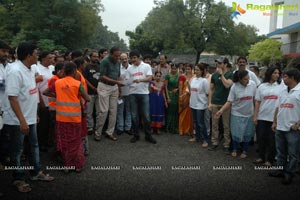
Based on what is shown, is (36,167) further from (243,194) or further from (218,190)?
(243,194)

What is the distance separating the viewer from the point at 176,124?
7.44 metres

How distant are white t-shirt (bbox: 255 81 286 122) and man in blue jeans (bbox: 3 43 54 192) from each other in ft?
12.3

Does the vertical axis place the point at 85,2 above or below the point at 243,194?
above

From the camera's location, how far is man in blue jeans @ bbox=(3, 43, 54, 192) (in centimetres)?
350

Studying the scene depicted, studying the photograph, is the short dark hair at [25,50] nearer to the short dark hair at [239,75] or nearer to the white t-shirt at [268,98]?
the short dark hair at [239,75]

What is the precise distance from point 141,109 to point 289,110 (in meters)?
3.20

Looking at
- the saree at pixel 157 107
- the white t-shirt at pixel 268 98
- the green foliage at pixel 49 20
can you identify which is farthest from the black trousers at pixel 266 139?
the green foliage at pixel 49 20

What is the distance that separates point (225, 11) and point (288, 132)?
127 feet

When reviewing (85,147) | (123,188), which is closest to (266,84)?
(123,188)

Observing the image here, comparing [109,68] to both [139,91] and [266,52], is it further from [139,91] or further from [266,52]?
[266,52]

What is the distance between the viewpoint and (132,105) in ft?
21.3

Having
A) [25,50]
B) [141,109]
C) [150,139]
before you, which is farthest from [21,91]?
[150,139]

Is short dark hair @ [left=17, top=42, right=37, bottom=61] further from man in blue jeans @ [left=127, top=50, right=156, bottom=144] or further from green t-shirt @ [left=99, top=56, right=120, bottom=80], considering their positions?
man in blue jeans @ [left=127, top=50, right=156, bottom=144]

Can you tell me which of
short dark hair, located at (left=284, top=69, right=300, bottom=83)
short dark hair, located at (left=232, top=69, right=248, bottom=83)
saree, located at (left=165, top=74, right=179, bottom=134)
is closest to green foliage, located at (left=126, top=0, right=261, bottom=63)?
saree, located at (left=165, top=74, right=179, bottom=134)
